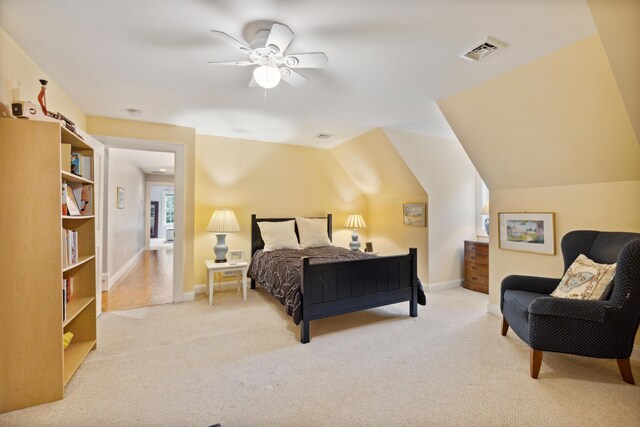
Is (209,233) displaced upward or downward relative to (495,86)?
downward

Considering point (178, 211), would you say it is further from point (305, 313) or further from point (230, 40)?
point (230, 40)

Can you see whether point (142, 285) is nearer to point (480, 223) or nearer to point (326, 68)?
point (326, 68)

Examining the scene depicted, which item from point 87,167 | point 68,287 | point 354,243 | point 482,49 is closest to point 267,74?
point 482,49

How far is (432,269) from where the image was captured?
Answer: 14.9ft

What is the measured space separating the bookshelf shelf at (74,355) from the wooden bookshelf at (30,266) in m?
0.25

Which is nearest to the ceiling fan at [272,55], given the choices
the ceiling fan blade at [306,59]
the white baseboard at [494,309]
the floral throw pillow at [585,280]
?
the ceiling fan blade at [306,59]

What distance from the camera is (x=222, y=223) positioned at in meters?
4.09

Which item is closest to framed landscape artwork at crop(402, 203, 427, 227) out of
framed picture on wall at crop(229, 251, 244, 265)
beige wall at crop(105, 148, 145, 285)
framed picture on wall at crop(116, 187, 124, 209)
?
framed picture on wall at crop(229, 251, 244, 265)

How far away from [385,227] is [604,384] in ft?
11.5

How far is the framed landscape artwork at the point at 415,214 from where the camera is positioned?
4.54m

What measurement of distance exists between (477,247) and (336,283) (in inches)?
108

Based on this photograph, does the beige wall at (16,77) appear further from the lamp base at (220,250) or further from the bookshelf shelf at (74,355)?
the lamp base at (220,250)

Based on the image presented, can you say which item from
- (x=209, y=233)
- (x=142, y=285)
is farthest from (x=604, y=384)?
(x=142, y=285)

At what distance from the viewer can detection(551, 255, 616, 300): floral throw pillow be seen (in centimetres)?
218
